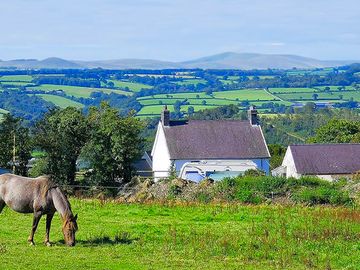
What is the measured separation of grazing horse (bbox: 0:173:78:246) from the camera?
20.6 m

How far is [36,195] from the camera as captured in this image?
21.3m

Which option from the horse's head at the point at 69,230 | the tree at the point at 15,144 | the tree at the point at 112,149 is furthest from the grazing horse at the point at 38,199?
the tree at the point at 112,149

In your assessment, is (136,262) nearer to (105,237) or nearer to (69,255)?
(69,255)

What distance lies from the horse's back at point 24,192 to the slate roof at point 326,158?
45.3 metres

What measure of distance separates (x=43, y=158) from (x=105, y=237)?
3782cm

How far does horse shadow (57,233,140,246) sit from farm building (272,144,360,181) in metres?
43.7

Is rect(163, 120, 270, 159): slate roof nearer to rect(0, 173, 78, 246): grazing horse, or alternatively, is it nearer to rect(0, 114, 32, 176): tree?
rect(0, 114, 32, 176): tree

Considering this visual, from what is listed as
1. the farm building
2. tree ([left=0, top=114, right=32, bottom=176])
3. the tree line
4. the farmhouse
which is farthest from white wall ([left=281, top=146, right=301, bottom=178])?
tree ([left=0, top=114, right=32, bottom=176])

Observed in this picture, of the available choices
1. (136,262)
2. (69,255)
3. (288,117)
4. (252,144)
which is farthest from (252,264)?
(288,117)

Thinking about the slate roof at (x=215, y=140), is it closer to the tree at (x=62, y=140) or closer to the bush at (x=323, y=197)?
the tree at (x=62, y=140)

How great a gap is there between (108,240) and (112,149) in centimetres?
3782

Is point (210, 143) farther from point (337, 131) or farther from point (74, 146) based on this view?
point (337, 131)

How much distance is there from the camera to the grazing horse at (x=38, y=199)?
811 inches

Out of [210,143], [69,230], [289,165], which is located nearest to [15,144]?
[210,143]
